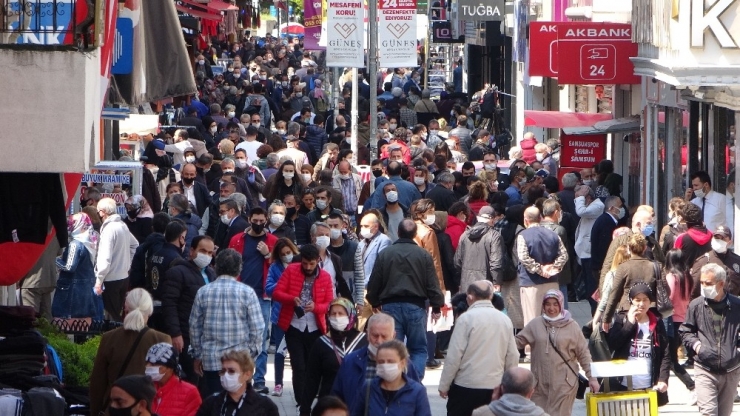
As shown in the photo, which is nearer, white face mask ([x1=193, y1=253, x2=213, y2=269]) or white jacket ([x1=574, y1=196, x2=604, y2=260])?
white face mask ([x1=193, y1=253, x2=213, y2=269])

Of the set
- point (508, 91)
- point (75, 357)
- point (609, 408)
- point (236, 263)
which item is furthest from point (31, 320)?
point (508, 91)

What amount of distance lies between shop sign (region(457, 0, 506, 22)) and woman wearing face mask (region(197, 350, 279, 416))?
2615 cm

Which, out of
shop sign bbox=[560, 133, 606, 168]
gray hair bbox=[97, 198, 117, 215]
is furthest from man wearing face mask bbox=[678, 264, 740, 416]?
shop sign bbox=[560, 133, 606, 168]

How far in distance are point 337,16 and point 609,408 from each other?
519 inches

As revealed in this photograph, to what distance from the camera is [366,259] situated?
14414mm

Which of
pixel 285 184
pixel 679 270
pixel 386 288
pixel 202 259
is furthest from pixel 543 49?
pixel 202 259

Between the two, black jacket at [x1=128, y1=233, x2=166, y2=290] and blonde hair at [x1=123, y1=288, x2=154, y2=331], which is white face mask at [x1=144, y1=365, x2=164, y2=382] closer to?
blonde hair at [x1=123, y1=288, x2=154, y2=331]

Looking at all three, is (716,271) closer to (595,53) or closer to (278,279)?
(278,279)

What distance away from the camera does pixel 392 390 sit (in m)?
8.98

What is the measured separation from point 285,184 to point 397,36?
666 centimetres

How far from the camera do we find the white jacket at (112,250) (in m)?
14.8

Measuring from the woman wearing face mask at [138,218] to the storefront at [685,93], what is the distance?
6.24 metres

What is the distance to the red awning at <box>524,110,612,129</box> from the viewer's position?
25203 millimetres

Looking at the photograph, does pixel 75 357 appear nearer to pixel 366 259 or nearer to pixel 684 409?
pixel 366 259
